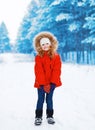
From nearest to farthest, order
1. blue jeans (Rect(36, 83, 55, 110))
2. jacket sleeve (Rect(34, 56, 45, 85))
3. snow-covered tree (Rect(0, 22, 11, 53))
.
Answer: jacket sleeve (Rect(34, 56, 45, 85)), blue jeans (Rect(36, 83, 55, 110)), snow-covered tree (Rect(0, 22, 11, 53))

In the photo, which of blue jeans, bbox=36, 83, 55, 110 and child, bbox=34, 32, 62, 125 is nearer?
child, bbox=34, 32, 62, 125

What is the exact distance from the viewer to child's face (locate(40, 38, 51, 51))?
20.5ft

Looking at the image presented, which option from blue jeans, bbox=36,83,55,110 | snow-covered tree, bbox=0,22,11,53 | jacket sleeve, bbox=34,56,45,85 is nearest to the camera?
jacket sleeve, bbox=34,56,45,85

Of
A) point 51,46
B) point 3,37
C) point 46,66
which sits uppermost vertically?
point 3,37

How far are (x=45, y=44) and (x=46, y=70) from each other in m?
0.47

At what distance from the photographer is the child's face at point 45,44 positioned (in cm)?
624

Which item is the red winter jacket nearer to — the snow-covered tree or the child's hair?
the child's hair

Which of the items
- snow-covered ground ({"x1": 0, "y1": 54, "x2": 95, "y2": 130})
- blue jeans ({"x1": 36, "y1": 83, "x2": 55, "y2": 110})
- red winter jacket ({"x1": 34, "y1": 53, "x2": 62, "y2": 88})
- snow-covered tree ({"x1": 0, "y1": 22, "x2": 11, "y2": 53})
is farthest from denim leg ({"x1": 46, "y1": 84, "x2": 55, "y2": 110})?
snow-covered tree ({"x1": 0, "y1": 22, "x2": 11, "y2": 53})

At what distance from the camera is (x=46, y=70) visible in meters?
6.22

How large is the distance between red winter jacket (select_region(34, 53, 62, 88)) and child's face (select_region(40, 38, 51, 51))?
0.11 m

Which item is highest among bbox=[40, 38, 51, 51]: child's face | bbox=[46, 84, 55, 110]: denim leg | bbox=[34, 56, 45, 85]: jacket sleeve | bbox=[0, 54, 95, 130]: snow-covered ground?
bbox=[40, 38, 51, 51]: child's face

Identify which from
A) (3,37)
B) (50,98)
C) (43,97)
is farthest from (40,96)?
(3,37)

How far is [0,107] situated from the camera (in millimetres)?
8102

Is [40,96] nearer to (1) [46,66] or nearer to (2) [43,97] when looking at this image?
(2) [43,97]
